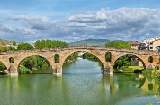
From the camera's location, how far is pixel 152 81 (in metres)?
60.8

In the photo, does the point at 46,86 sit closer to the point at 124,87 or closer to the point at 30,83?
the point at 30,83

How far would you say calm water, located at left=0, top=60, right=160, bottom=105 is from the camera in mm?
42594

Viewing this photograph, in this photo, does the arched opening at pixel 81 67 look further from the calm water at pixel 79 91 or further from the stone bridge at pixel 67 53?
the calm water at pixel 79 91

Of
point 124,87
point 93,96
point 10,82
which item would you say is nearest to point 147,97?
point 93,96

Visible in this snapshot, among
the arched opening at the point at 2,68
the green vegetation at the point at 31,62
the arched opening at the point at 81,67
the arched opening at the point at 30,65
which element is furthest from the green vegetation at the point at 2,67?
the arched opening at the point at 81,67

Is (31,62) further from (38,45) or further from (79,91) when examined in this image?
(38,45)

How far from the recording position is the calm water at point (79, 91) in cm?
4259

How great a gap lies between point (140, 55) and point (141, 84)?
19.8 meters

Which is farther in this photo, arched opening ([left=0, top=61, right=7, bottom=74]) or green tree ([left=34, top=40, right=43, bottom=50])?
green tree ([left=34, top=40, right=43, bottom=50])

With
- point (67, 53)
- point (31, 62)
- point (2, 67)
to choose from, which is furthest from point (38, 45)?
point (67, 53)

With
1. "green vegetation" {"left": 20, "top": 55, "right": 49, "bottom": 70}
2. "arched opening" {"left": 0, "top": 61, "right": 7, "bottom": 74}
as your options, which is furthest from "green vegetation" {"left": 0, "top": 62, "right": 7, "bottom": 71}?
"green vegetation" {"left": 20, "top": 55, "right": 49, "bottom": 70}

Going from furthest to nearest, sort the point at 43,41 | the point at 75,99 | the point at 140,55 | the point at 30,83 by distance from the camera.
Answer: the point at 43,41, the point at 140,55, the point at 30,83, the point at 75,99

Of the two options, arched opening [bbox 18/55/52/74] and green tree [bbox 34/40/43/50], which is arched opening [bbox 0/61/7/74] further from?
green tree [bbox 34/40/43/50]

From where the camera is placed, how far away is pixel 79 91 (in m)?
51.0
